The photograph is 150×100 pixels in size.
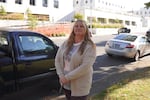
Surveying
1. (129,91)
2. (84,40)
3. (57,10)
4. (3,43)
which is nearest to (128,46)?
(129,91)

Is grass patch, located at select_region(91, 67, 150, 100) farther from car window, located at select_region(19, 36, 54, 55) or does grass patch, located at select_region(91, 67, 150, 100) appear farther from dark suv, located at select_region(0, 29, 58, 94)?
car window, located at select_region(19, 36, 54, 55)

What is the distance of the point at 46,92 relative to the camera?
7.46 m

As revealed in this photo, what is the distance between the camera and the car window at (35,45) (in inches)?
258

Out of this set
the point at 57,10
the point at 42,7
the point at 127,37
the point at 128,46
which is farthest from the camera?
the point at 57,10

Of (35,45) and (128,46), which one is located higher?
(35,45)

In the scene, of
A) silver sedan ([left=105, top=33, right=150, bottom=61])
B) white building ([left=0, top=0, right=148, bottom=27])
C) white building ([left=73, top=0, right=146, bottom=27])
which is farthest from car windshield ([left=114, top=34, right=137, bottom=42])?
white building ([left=73, top=0, right=146, bottom=27])

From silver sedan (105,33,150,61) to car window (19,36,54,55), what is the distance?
754 centimetres

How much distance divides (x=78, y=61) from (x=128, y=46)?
1068 centimetres

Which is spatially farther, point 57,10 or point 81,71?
point 57,10

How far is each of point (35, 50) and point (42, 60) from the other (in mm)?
311

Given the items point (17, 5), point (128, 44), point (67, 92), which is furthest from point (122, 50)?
point (17, 5)

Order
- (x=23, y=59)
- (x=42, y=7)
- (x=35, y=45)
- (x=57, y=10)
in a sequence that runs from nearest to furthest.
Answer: (x=23, y=59) < (x=35, y=45) < (x=42, y=7) < (x=57, y=10)

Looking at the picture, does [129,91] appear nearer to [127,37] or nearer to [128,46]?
[128,46]

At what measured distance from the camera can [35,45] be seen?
6.95 meters
